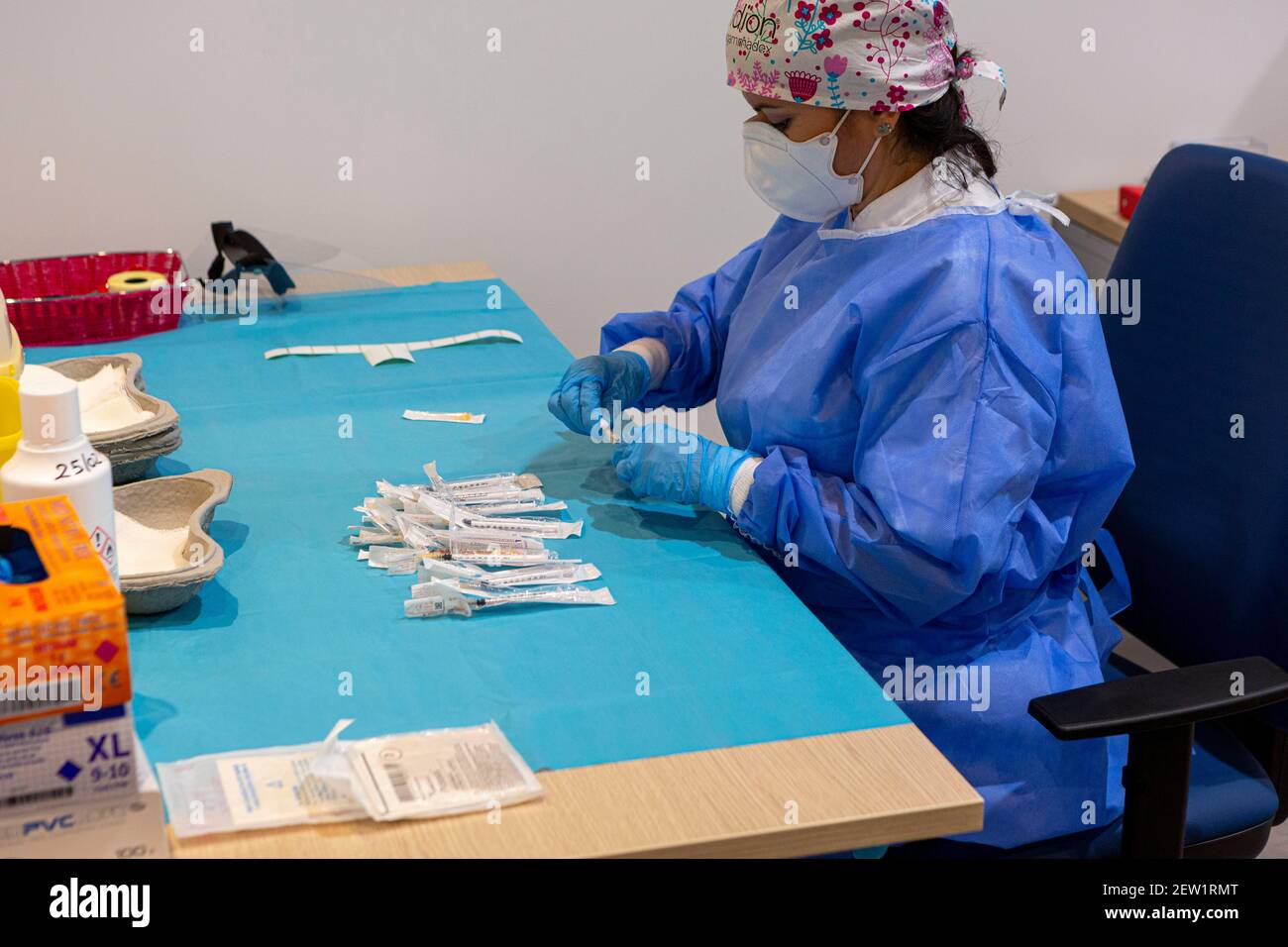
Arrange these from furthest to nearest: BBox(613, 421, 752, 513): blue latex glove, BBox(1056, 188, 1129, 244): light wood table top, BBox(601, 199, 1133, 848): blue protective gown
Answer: BBox(1056, 188, 1129, 244): light wood table top
BBox(613, 421, 752, 513): blue latex glove
BBox(601, 199, 1133, 848): blue protective gown

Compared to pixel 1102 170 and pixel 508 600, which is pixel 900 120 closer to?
pixel 508 600

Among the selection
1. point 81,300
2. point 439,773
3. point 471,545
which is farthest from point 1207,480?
point 81,300

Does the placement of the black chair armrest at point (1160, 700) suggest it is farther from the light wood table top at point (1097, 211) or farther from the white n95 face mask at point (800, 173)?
the light wood table top at point (1097, 211)

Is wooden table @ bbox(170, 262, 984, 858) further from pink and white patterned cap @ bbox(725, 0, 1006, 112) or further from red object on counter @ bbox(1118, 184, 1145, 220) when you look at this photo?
red object on counter @ bbox(1118, 184, 1145, 220)

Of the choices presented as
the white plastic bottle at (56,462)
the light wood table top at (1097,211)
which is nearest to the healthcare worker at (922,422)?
the white plastic bottle at (56,462)

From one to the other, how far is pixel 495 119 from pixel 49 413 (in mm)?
1659

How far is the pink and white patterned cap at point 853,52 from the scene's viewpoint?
1.50m

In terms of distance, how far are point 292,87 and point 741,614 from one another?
1574 mm

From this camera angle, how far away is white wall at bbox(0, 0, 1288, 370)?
7.83ft

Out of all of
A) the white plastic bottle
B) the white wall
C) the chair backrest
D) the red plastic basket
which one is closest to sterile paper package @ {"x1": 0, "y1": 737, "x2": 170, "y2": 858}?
the white plastic bottle

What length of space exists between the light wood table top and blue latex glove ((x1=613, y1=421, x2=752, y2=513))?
1531 millimetres

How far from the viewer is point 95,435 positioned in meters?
1.54

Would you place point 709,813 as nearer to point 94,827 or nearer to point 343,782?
point 343,782
